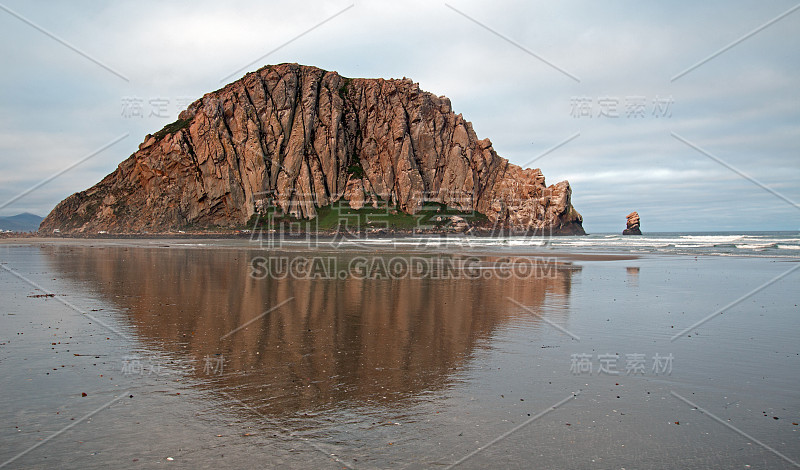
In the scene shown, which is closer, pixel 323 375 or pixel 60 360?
pixel 323 375

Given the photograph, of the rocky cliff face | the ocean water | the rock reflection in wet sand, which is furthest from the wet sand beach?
the rocky cliff face

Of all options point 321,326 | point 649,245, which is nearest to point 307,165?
point 649,245

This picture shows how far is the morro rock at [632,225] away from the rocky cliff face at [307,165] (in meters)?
19.0

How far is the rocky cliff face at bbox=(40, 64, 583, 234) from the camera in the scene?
12838 cm

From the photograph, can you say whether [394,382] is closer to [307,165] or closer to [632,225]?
[307,165]

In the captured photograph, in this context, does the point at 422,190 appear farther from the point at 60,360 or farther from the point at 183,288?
the point at 60,360

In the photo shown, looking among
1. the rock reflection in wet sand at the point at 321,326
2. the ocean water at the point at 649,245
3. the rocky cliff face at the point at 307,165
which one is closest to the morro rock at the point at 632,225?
the rocky cliff face at the point at 307,165

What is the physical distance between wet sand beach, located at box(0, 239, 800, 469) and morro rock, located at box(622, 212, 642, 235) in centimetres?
14886

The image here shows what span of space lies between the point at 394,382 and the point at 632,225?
16533 cm

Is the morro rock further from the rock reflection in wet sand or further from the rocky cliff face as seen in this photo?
the rock reflection in wet sand

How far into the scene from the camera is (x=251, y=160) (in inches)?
5157

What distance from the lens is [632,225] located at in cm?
15550

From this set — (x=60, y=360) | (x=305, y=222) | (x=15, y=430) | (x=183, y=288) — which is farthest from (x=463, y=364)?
(x=305, y=222)

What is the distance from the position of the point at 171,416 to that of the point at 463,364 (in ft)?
17.8
